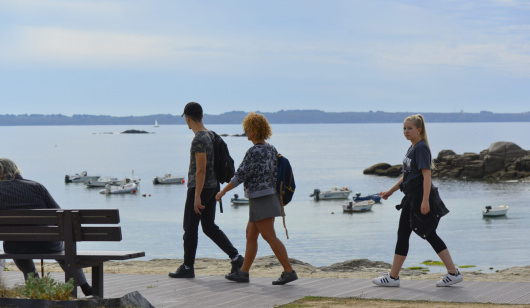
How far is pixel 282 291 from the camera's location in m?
8.20

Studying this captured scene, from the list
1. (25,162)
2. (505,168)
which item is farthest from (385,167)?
(25,162)

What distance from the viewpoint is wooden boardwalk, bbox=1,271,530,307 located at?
757 centimetres

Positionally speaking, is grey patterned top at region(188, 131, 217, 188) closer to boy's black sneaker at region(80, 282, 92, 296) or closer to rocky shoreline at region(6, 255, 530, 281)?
boy's black sneaker at region(80, 282, 92, 296)

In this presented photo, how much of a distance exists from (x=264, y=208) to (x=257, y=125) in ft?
2.92

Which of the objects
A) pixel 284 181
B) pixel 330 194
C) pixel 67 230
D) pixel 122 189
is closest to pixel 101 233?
pixel 67 230

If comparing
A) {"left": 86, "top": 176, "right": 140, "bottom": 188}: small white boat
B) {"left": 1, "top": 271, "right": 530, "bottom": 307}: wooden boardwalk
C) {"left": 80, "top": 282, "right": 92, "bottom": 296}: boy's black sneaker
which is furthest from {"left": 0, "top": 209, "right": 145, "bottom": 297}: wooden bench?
{"left": 86, "top": 176, "right": 140, "bottom": 188}: small white boat

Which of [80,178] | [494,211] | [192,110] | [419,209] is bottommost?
[80,178]

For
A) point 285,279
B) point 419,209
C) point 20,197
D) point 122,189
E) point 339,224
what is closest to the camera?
point 20,197

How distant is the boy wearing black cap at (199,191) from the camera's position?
28.8ft

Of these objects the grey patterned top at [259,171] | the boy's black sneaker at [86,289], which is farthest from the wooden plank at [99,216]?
Result: the grey patterned top at [259,171]

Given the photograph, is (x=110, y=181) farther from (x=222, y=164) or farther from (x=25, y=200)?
(x=25, y=200)

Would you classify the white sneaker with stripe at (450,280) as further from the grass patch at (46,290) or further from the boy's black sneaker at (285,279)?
the grass patch at (46,290)

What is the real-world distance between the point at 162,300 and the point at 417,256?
80.6 feet

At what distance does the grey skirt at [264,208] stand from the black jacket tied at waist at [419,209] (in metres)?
1.38
